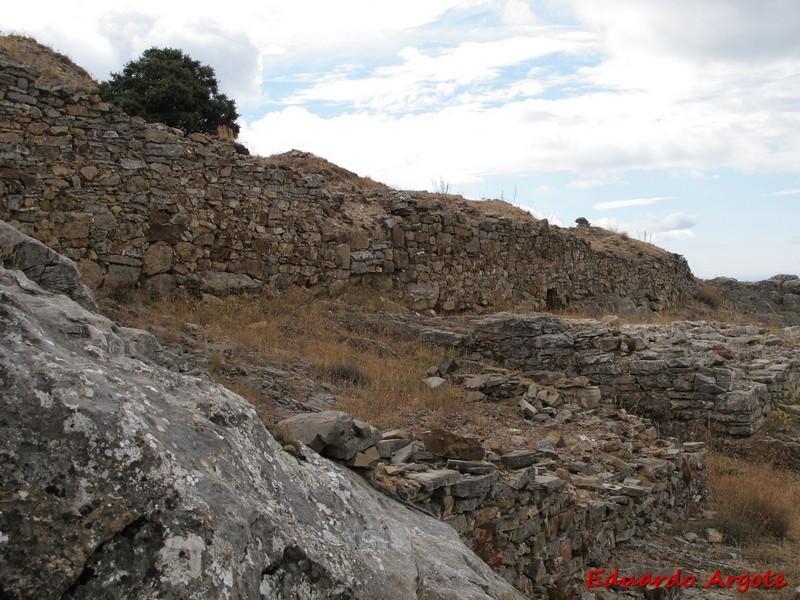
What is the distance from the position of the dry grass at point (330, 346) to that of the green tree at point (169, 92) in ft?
28.2

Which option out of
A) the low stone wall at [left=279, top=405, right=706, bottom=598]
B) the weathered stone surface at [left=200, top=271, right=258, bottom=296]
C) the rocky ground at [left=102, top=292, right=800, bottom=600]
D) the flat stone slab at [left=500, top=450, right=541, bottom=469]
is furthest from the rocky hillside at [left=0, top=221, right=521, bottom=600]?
the weathered stone surface at [left=200, top=271, right=258, bottom=296]

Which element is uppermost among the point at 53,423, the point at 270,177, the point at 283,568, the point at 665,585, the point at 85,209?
the point at 270,177

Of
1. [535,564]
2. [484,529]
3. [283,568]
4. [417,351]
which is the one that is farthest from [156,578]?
[417,351]

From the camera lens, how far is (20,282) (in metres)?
3.35

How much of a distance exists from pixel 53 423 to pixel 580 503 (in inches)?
200

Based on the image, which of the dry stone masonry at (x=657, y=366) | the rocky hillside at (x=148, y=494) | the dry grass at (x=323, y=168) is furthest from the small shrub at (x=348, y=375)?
the dry grass at (x=323, y=168)

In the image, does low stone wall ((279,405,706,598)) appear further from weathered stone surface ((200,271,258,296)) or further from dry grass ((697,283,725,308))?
dry grass ((697,283,725,308))

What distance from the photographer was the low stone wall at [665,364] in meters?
9.48

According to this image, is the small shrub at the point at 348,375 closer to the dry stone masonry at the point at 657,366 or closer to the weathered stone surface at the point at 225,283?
the dry stone masonry at the point at 657,366

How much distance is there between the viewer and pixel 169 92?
17688 millimetres

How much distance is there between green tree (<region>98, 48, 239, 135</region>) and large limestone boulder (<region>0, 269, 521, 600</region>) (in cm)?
1570

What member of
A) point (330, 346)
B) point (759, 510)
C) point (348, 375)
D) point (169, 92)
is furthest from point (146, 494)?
point (169, 92)

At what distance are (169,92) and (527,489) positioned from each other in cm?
1534

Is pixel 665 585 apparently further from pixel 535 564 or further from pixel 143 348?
pixel 143 348
